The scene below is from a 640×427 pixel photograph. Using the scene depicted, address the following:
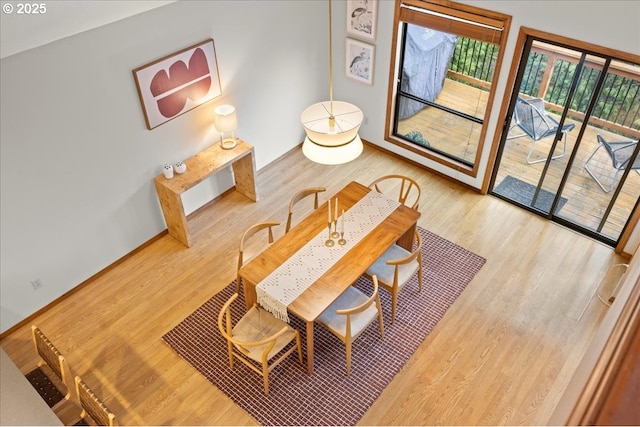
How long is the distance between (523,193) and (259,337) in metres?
3.58

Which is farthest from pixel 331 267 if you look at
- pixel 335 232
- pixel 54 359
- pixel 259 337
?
pixel 54 359

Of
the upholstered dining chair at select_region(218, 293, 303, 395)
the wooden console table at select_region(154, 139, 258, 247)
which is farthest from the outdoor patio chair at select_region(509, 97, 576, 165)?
the upholstered dining chair at select_region(218, 293, 303, 395)

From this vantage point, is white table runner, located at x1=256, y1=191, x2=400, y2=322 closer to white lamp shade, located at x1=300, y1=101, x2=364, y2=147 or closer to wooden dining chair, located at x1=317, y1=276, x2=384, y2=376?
wooden dining chair, located at x1=317, y1=276, x2=384, y2=376

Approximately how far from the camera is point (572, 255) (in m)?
5.47

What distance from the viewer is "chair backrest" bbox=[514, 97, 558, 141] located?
→ 18.1ft

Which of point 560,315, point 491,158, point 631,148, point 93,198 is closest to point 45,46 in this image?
point 93,198

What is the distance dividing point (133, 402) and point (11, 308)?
1.47 meters

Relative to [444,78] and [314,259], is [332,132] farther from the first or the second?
[444,78]

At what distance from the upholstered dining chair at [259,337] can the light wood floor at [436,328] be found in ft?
1.23

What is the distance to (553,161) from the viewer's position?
5.77 meters

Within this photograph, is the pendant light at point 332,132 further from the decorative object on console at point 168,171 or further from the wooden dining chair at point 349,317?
the decorative object on console at point 168,171

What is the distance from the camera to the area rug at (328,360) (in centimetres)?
426

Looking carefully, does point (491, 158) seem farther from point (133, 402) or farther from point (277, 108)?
point (133, 402)

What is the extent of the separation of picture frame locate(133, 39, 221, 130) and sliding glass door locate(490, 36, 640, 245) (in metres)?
3.09
